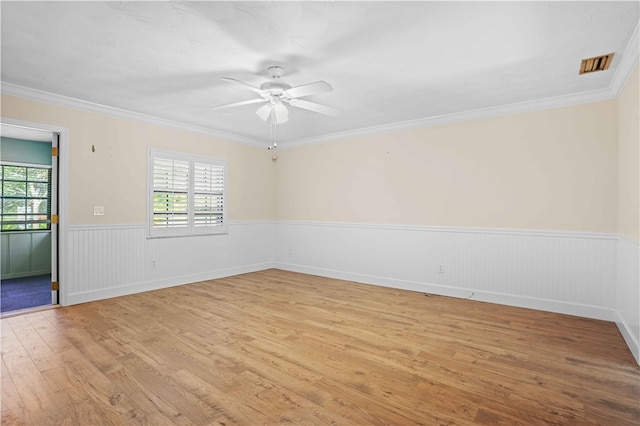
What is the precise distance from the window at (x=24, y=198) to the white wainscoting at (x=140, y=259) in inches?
117

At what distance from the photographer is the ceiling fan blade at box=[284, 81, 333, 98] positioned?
2.90 metres

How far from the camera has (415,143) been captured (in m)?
5.13

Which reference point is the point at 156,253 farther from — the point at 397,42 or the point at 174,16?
the point at 397,42

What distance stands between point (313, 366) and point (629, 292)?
306 cm

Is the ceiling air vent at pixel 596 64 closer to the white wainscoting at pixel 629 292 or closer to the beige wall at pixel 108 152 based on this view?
the white wainscoting at pixel 629 292

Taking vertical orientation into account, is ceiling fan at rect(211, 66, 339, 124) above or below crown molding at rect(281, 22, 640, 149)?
below

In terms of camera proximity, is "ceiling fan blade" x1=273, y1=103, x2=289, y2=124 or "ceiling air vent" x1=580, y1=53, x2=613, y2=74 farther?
"ceiling fan blade" x1=273, y1=103, x2=289, y2=124

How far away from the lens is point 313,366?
2586mm

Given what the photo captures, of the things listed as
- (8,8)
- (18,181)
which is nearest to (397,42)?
(8,8)

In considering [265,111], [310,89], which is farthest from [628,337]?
[265,111]

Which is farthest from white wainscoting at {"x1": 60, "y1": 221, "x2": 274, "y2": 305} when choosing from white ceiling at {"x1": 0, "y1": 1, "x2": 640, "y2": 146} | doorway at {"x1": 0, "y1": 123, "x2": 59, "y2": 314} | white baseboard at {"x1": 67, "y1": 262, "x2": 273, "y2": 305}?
white ceiling at {"x1": 0, "y1": 1, "x2": 640, "y2": 146}

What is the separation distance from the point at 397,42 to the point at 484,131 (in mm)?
2495

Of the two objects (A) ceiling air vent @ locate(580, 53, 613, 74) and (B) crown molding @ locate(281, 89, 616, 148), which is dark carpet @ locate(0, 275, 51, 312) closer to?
(B) crown molding @ locate(281, 89, 616, 148)

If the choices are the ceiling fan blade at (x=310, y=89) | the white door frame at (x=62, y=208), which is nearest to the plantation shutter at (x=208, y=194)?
the white door frame at (x=62, y=208)
